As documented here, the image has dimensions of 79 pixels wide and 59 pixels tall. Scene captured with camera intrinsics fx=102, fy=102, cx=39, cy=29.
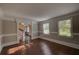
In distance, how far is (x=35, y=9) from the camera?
2043 millimetres

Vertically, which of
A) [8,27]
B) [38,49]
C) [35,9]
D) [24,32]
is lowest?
[38,49]

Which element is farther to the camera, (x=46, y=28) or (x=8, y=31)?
(x=46, y=28)

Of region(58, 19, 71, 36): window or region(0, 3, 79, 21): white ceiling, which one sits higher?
region(0, 3, 79, 21): white ceiling

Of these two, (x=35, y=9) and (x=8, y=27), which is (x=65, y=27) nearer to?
(x=35, y=9)

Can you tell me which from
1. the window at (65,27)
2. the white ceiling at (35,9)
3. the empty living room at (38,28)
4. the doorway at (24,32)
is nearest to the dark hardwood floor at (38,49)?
the empty living room at (38,28)

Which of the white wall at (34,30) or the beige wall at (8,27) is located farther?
the white wall at (34,30)

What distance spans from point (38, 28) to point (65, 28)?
0.55 metres

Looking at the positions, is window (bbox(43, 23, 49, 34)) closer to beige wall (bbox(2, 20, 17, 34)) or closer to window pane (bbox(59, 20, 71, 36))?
window pane (bbox(59, 20, 71, 36))

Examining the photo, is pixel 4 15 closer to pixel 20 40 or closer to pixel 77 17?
pixel 20 40

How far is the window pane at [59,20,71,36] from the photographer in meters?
2.03

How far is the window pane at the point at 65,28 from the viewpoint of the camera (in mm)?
2029

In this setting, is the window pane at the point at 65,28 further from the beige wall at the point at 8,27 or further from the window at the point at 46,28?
the beige wall at the point at 8,27

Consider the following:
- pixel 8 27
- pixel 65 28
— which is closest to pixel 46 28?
pixel 65 28

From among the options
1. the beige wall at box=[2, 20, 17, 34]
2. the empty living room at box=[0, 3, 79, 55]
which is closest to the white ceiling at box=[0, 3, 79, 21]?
the empty living room at box=[0, 3, 79, 55]
